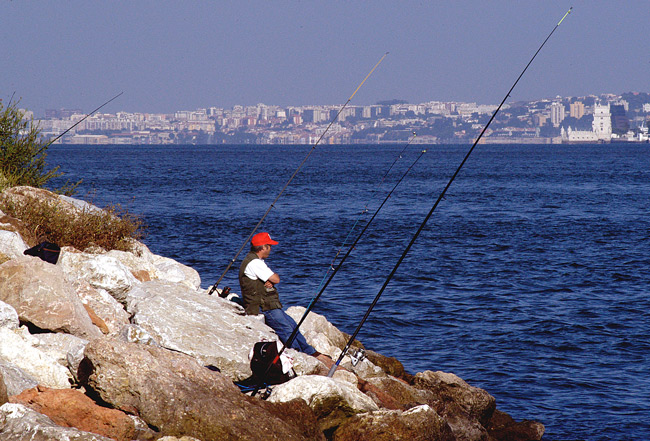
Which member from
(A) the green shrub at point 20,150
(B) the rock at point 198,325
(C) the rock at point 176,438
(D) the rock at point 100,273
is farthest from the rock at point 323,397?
(A) the green shrub at point 20,150

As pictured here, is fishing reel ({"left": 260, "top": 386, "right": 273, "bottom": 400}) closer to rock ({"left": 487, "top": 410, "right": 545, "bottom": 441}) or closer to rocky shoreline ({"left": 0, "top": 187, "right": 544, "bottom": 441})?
rocky shoreline ({"left": 0, "top": 187, "right": 544, "bottom": 441})

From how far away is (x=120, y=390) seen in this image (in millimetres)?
5656

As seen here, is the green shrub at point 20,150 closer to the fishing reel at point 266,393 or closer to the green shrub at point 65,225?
the green shrub at point 65,225

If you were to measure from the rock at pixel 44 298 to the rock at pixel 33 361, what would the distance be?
0.74 metres

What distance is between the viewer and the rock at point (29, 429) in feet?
15.9

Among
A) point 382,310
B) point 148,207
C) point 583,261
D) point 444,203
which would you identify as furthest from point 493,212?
point 382,310

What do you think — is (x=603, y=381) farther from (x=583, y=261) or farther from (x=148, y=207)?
(x=148, y=207)

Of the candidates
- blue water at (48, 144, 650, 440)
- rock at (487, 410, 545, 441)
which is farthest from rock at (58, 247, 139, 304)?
rock at (487, 410, 545, 441)

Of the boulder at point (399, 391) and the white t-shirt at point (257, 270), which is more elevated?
the white t-shirt at point (257, 270)

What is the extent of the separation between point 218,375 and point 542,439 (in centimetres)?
480

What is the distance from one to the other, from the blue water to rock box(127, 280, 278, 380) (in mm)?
4026

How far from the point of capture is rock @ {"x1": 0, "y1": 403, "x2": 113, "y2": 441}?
486 cm

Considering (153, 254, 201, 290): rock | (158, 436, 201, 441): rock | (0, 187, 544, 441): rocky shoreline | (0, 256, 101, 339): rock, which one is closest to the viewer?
A: (158, 436, 201, 441): rock

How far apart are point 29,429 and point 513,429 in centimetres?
609
